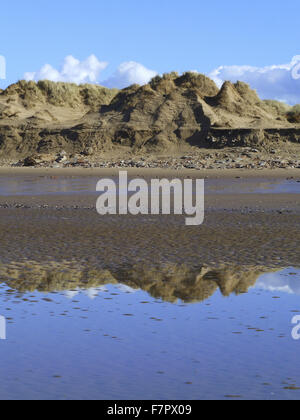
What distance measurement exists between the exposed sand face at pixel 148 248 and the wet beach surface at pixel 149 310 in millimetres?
32

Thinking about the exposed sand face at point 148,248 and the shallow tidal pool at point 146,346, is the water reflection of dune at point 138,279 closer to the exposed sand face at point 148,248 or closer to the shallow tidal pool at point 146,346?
the exposed sand face at point 148,248

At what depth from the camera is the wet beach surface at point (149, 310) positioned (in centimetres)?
562

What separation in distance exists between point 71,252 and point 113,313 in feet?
15.4

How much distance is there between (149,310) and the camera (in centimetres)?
804

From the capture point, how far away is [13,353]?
6.37 m

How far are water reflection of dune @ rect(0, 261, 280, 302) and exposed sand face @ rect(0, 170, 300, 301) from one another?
0.05ft

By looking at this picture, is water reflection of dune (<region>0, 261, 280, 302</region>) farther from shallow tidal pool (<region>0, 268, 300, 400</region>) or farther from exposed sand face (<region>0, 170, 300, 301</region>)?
shallow tidal pool (<region>0, 268, 300, 400</region>)

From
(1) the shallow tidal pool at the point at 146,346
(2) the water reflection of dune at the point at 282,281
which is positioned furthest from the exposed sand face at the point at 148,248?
(1) the shallow tidal pool at the point at 146,346

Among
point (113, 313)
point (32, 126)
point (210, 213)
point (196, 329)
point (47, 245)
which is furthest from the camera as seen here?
point (32, 126)

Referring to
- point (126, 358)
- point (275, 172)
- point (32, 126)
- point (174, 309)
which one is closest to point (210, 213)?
point (174, 309)

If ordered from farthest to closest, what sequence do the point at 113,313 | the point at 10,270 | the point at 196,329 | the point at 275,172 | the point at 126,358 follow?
the point at 275,172 < the point at 10,270 < the point at 113,313 < the point at 196,329 < the point at 126,358

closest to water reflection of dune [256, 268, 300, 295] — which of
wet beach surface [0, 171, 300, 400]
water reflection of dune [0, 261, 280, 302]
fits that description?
wet beach surface [0, 171, 300, 400]

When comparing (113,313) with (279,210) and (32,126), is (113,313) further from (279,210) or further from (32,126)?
(32,126)

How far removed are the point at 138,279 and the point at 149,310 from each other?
1.94 metres
